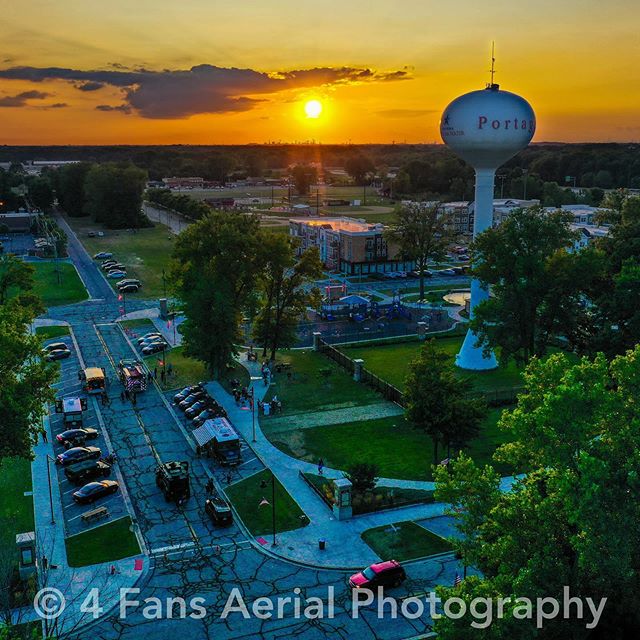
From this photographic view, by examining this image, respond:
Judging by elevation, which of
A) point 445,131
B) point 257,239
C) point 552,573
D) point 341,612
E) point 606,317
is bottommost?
point 341,612

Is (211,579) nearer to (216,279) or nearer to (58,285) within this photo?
(216,279)

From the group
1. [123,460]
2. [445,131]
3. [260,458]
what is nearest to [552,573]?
[260,458]

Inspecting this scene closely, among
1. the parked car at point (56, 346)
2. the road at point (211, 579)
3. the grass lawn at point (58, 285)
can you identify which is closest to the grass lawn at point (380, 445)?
the road at point (211, 579)

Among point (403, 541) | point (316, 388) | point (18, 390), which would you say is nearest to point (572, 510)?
point (403, 541)

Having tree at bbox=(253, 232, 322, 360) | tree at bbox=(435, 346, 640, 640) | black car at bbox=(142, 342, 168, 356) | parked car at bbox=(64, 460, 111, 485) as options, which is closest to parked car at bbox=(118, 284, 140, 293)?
black car at bbox=(142, 342, 168, 356)

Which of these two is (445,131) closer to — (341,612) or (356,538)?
(356,538)

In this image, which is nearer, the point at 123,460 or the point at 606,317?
the point at 123,460
